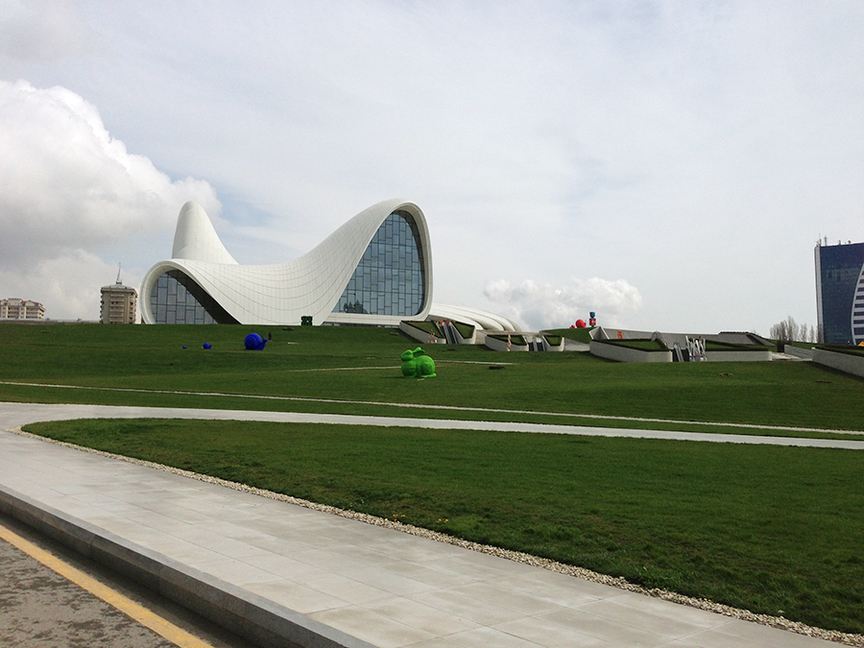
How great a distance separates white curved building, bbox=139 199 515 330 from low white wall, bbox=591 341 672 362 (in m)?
38.8

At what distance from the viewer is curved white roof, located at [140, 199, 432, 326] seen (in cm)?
7369

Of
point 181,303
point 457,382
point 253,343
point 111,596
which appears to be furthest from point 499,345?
point 111,596

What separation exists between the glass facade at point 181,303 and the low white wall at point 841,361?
5818 centimetres

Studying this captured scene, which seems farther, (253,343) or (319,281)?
(319,281)

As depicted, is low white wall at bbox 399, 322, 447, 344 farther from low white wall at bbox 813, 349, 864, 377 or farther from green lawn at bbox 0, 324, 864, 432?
low white wall at bbox 813, 349, 864, 377

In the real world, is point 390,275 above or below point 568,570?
above

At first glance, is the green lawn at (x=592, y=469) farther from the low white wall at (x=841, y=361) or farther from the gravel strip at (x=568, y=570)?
the low white wall at (x=841, y=361)

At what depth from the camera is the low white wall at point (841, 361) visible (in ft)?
90.3

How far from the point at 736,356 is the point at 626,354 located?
24.2 ft

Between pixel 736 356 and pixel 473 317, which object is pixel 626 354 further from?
pixel 473 317

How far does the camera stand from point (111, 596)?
4.70 metres

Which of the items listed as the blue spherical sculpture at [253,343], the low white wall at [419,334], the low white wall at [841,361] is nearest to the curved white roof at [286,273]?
the low white wall at [419,334]

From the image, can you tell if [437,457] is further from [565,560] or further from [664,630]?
[664,630]

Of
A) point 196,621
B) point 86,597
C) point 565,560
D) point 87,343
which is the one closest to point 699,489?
point 565,560
